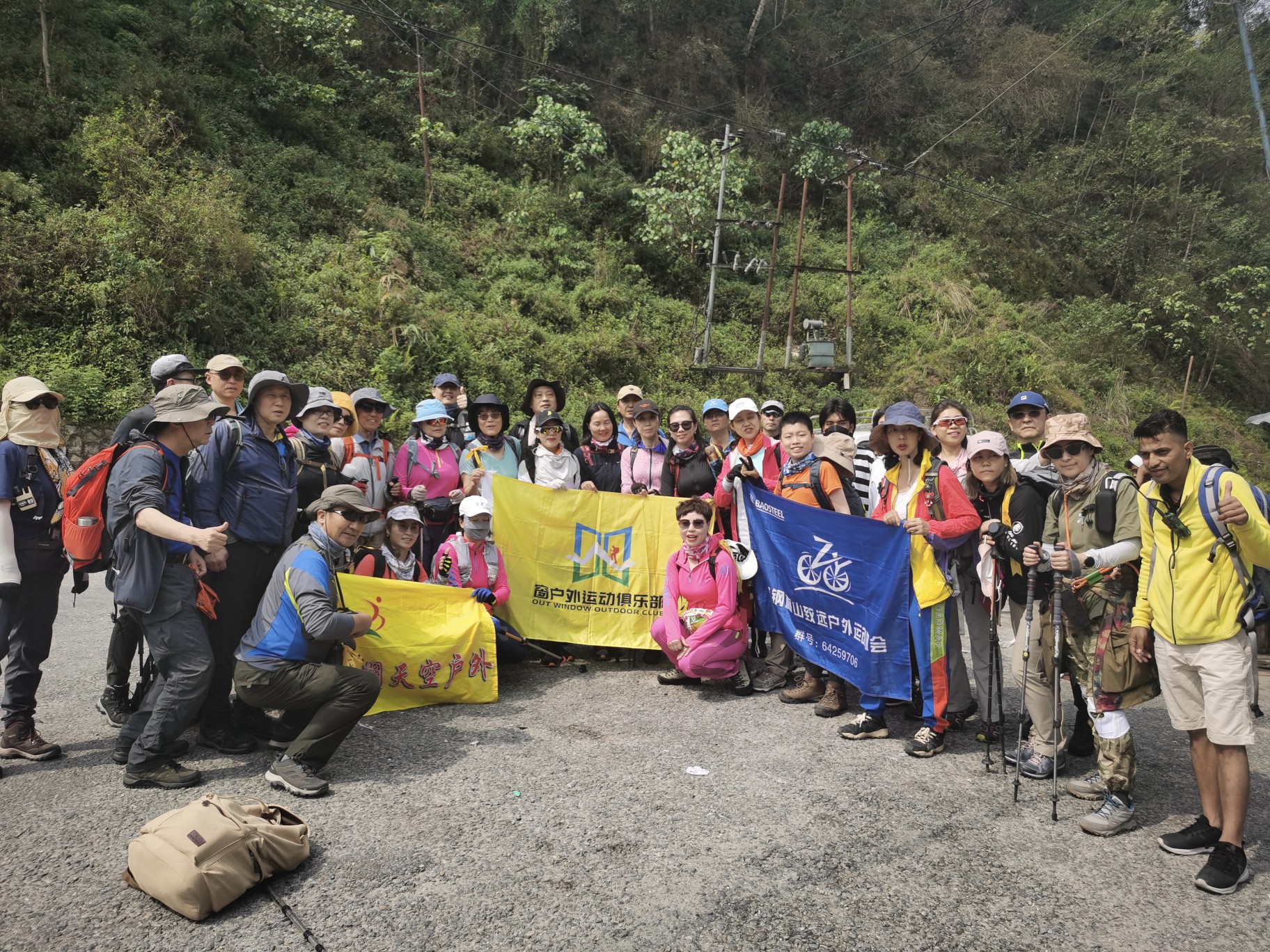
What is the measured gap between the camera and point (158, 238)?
14531mm

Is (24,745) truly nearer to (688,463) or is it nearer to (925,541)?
(688,463)

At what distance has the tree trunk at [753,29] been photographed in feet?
115

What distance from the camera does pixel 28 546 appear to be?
4438mm

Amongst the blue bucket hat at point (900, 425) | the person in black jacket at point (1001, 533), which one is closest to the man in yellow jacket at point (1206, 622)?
the person in black jacket at point (1001, 533)

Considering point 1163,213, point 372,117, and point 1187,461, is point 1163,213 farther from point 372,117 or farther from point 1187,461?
point 1187,461

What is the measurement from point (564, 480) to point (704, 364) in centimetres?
1676

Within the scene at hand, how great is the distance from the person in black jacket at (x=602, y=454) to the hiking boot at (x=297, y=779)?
11.9 feet

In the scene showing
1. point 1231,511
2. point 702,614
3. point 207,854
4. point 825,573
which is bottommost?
point 207,854

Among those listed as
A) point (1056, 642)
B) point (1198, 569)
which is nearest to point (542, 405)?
point (1056, 642)

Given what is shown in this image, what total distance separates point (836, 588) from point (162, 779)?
416cm

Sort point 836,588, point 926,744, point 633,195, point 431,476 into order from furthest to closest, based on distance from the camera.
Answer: point 633,195 → point 431,476 → point 836,588 → point 926,744

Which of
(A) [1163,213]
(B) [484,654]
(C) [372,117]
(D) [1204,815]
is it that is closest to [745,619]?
(B) [484,654]

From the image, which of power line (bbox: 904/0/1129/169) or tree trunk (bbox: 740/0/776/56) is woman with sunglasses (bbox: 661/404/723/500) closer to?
power line (bbox: 904/0/1129/169)

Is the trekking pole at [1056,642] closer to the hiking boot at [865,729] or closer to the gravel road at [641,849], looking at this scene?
the gravel road at [641,849]
